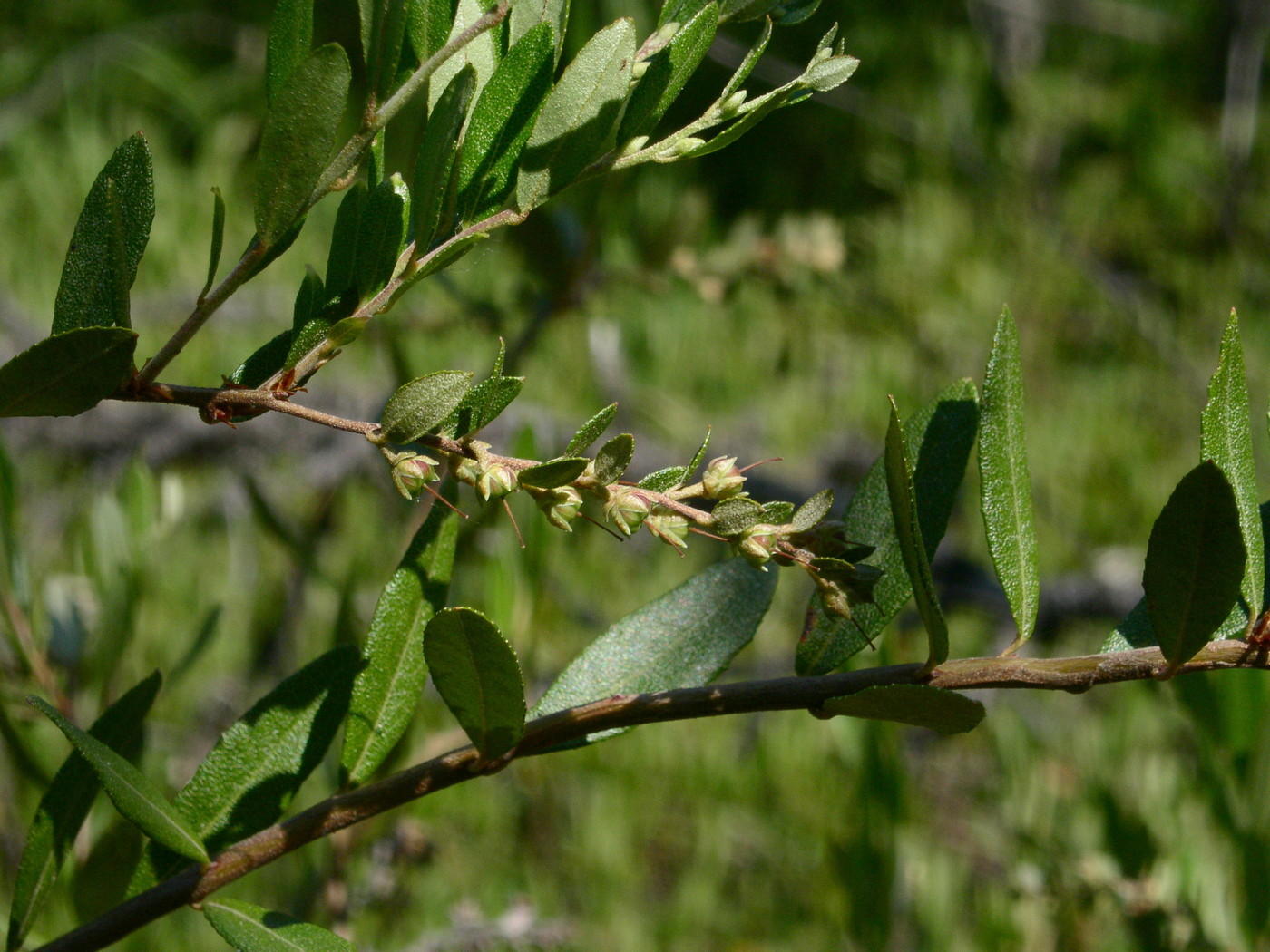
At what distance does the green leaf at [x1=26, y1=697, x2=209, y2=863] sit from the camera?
184 millimetres

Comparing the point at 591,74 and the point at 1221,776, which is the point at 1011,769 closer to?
the point at 1221,776

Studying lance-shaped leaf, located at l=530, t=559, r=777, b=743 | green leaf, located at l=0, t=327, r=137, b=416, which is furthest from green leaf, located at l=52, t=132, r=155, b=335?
lance-shaped leaf, located at l=530, t=559, r=777, b=743

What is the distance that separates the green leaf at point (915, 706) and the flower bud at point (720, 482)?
0.13 feet

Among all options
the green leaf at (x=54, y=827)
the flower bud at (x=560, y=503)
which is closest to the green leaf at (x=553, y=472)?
the flower bud at (x=560, y=503)

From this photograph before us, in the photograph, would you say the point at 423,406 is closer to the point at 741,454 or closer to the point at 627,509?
the point at 627,509

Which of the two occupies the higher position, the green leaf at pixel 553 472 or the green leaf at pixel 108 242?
the green leaf at pixel 108 242

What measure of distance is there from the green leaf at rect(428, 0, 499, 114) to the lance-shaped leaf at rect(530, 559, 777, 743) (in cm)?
11

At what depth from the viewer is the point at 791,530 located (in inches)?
7.5

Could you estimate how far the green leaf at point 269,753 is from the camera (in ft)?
0.76

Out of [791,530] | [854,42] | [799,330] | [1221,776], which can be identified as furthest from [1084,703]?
[791,530]

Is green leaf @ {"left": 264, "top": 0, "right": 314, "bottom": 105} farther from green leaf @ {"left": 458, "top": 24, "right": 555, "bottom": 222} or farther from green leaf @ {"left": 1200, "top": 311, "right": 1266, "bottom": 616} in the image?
green leaf @ {"left": 1200, "top": 311, "right": 1266, "bottom": 616}

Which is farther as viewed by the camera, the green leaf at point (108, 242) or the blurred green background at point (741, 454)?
the blurred green background at point (741, 454)

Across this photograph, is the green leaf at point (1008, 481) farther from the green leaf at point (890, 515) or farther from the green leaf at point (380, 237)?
the green leaf at point (380, 237)

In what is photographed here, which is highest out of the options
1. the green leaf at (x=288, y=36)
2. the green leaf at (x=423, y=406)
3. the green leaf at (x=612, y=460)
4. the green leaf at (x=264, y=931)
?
the green leaf at (x=288, y=36)
